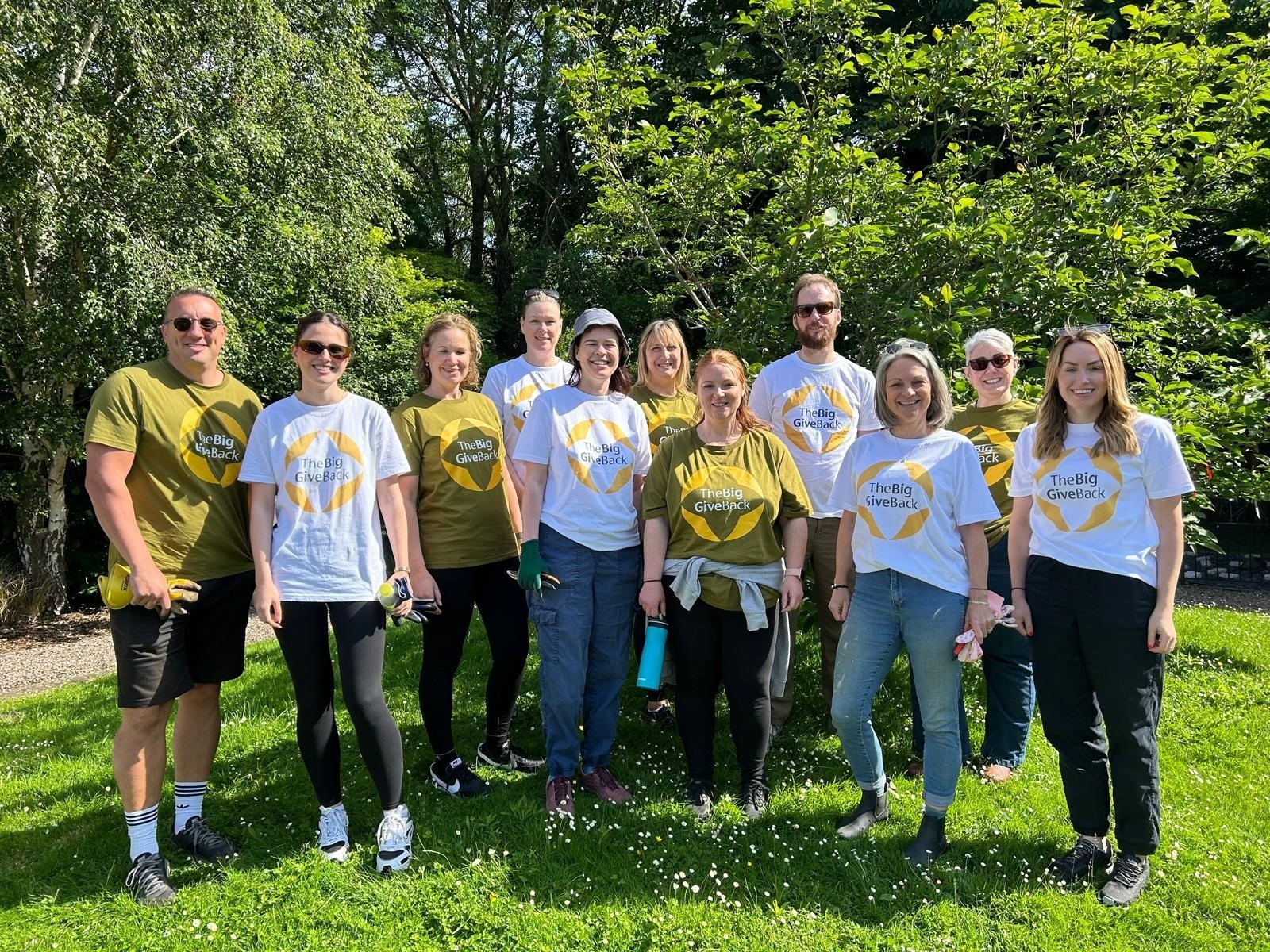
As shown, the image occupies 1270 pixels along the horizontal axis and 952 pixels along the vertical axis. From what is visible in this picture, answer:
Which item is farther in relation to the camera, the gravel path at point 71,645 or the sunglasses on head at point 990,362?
the gravel path at point 71,645

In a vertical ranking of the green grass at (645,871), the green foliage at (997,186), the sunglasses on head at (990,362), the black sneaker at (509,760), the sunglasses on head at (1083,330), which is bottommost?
the green grass at (645,871)

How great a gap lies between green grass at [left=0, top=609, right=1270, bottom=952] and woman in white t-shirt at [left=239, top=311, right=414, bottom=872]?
36 cm

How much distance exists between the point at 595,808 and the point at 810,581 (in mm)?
1973

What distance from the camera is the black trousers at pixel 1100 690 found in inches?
120

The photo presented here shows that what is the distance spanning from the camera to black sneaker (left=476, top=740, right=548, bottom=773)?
4.30 m

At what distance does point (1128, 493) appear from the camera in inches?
122

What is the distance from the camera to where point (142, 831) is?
328cm

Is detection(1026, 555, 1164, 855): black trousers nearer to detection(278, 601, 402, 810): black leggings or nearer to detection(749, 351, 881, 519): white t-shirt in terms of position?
detection(749, 351, 881, 519): white t-shirt

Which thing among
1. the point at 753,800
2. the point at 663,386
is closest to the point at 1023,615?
the point at 753,800

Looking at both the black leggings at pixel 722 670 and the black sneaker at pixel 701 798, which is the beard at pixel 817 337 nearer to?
the black leggings at pixel 722 670

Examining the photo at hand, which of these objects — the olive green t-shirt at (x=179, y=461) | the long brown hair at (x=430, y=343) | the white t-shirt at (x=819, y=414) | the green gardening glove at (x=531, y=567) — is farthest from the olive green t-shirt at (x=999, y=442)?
the olive green t-shirt at (x=179, y=461)

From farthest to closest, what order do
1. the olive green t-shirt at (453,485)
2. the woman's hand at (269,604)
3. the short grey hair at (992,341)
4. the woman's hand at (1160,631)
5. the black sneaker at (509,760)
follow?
the black sneaker at (509,760) < the short grey hair at (992,341) < the olive green t-shirt at (453,485) < the woman's hand at (269,604) < the woman's hand at (1160,631)

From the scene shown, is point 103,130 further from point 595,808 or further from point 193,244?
point 595,808

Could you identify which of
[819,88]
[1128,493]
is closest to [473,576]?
[1128,493]
